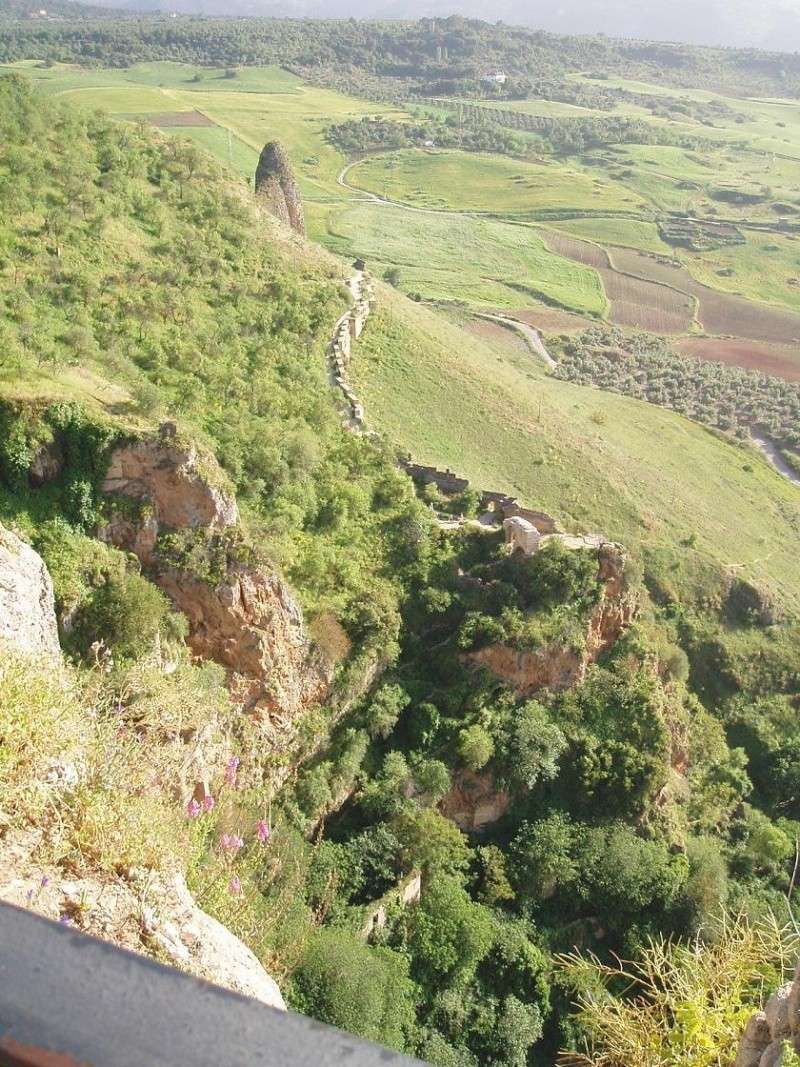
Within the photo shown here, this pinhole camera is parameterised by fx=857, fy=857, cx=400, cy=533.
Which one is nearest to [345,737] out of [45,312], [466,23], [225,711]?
[225,711]

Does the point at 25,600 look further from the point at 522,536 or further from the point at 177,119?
the point at 177,119

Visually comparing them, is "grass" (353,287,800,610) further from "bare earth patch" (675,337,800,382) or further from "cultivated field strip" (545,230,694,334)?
"cultivated field strip" (545,230,694,334)

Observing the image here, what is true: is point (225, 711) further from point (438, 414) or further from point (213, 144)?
point (213, 144)

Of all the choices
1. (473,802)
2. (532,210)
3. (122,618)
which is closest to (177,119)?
(532,210)

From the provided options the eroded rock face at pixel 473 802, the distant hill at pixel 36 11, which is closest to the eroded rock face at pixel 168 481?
the eroded rock face at pixel 473 802

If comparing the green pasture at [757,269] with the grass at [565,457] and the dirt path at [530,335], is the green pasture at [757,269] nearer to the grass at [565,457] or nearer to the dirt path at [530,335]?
the dirt path at [530,335]
